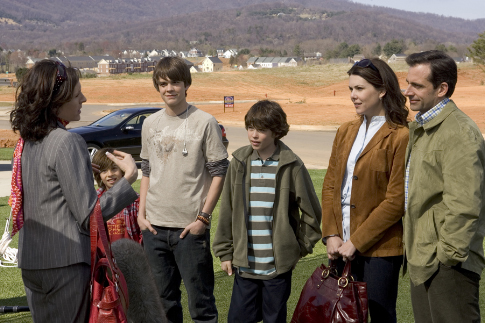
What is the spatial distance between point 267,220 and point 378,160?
77cm

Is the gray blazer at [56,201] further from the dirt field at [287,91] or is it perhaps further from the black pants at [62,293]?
the dirt field at [287,91]

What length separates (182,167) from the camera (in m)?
3.74

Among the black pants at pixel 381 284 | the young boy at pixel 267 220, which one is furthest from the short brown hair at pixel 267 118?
the black pants at pixel 381 284

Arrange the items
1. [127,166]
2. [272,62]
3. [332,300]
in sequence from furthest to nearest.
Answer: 1. [272,62]
2. [332,300]
3. [127,166]

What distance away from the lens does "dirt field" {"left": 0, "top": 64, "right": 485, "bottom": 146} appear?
3488cm

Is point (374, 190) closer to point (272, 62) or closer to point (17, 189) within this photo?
point (17, 189)

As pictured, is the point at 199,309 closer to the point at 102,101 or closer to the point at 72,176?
the point at 72,176

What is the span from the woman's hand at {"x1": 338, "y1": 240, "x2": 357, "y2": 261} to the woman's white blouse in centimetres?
13

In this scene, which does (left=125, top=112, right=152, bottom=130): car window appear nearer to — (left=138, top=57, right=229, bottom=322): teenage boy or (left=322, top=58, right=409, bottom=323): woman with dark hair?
(left=138, top=57, right=229, bottom=322): teenage boy

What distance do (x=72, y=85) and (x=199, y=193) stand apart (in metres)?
1.36

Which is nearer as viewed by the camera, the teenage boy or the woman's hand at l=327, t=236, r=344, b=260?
the woman's hand at l=327, t=236, r=344, b=260

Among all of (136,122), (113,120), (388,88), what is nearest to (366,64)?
(388,88)

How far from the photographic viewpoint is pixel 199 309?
3779mm

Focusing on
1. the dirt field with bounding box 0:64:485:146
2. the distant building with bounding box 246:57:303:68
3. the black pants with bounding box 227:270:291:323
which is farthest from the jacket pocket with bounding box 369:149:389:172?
the distant building with bounding box 246:57:303:68
